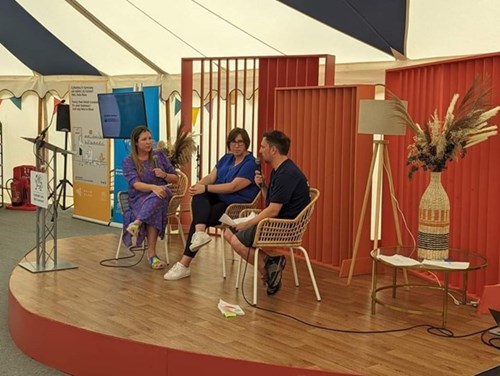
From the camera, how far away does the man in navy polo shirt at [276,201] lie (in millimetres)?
4312

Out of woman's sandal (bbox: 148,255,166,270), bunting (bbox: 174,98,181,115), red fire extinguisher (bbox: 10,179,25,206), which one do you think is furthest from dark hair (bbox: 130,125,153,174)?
red fire extinguisher (bbox: 10,179,25,206)

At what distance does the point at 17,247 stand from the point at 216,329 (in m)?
3.84

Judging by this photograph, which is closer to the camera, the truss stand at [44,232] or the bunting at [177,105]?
the truss stand at [44,232]

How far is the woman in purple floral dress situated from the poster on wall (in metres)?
2.67

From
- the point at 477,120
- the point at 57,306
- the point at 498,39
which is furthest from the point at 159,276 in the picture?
the point at 498,39

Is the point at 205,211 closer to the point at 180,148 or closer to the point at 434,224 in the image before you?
the point at 180,148

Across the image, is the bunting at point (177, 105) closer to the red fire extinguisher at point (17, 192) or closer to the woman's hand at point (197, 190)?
the red fire extinguisher at point (17, 192)

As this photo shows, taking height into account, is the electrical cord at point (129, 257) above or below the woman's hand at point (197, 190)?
below

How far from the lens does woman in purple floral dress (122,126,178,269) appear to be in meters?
5.33

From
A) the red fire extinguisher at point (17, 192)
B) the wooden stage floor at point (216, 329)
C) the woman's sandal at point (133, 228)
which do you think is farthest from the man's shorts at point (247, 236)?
Result: the red fire extinguisher at point (17, 192)

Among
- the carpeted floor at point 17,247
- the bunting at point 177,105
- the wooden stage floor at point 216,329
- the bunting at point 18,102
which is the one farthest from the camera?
the bunting at point 18,102

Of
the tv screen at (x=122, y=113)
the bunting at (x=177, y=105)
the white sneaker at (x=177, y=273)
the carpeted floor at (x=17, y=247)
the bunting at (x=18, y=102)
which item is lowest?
the carpeted floor at (x=17, y=247)

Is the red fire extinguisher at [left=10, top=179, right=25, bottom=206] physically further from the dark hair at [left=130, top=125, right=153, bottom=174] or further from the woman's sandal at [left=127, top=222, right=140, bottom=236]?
the woman's sandal at [left=127, top=222, right=140, bottom=236]

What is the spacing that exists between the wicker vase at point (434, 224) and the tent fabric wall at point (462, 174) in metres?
0.46
